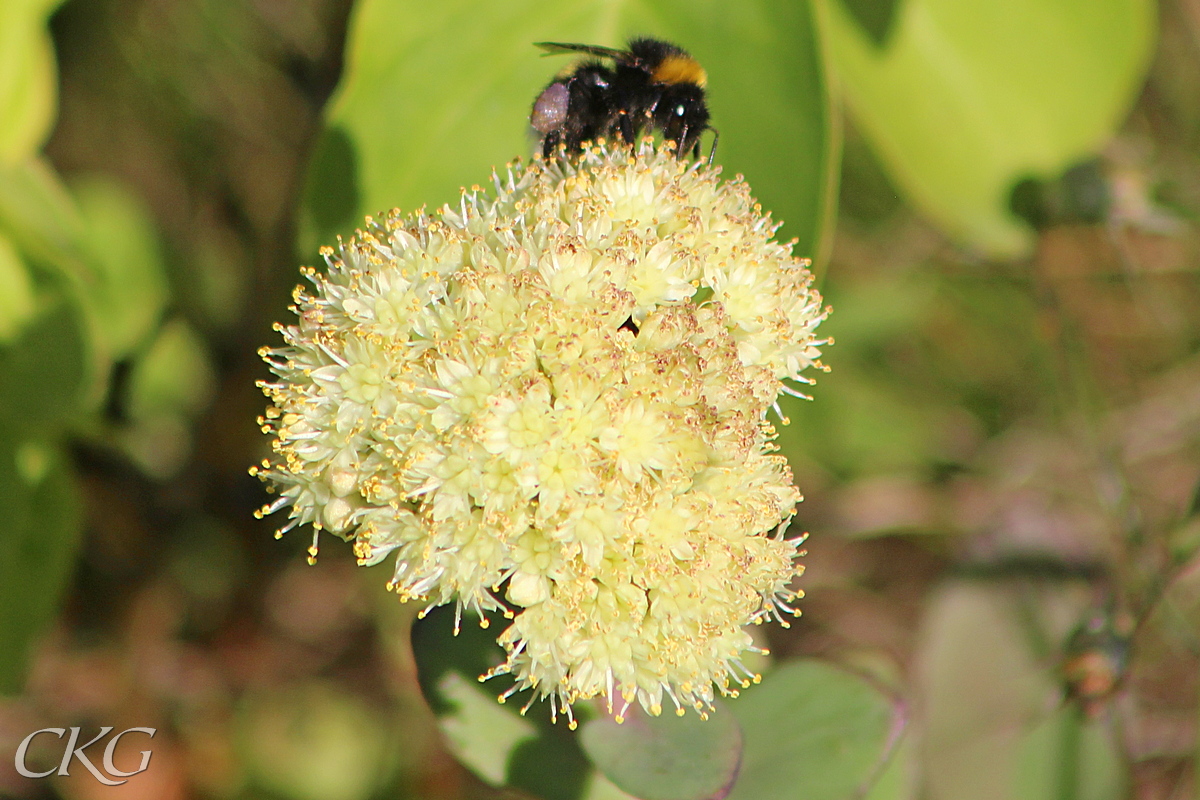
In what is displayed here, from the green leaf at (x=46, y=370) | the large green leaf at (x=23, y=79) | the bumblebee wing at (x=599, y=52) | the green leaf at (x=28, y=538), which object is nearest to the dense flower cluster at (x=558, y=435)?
the bumblebee wing at (x=599, y=52)

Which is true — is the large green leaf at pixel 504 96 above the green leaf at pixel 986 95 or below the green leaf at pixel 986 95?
above

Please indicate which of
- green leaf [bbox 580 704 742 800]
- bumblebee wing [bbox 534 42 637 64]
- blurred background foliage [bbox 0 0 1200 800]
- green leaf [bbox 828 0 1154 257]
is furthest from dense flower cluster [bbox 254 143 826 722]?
green leaf [bbox 828 0 1154 257]

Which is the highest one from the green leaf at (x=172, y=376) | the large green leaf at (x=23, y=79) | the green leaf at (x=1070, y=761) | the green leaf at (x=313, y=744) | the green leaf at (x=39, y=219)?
the large green leaf at (x=23, y=79)

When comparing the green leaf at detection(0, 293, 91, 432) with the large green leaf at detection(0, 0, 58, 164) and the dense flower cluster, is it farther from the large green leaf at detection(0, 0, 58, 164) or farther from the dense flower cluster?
the dense flower cluster

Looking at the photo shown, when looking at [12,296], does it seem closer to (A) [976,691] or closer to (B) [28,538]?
(B) [28,538]

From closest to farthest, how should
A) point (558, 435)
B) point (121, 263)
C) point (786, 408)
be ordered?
point (558, 435)
point (786, 408)
point (121, 263)

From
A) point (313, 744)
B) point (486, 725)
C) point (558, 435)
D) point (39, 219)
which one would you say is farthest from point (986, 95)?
point (313, 744)

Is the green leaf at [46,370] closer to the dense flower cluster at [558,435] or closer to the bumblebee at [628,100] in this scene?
the dense flower cluster at [558,435]
